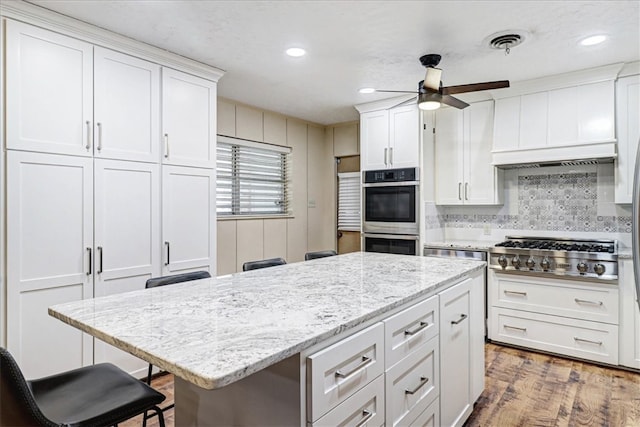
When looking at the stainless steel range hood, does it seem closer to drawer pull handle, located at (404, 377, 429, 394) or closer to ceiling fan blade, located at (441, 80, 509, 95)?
ceiling fan blade, located at (441, 80, 509, 95)

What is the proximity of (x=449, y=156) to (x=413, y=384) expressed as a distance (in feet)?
10.0

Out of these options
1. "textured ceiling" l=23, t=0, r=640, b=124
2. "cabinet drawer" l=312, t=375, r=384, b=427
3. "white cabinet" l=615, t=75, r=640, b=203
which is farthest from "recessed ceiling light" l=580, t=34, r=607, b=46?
"cabinet drawer" l=312, t=375, r=384, b=427

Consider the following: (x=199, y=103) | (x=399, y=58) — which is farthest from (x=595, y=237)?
(x=199, y=103)

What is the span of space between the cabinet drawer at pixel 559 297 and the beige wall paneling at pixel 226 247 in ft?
8.94

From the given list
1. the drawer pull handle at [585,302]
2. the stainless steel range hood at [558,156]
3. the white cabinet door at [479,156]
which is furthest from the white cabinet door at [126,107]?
the drawer pull handle at [585,302]

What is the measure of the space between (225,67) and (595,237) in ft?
12.2

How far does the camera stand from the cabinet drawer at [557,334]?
122 inches

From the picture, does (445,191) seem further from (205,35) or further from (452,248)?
(205,35)

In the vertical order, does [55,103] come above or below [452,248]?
above

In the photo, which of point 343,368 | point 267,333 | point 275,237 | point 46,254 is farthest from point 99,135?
point 275,237

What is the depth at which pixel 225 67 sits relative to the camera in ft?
10.7

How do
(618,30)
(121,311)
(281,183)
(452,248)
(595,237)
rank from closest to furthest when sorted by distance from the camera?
(121,311), (618,30), (595,237), (452,248), (281,183)

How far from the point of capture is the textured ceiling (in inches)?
90.0

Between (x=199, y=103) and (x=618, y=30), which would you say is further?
(x=199, y=103)
